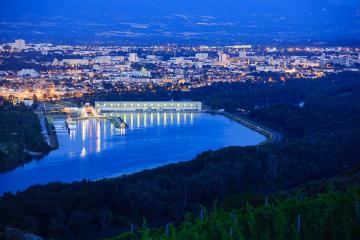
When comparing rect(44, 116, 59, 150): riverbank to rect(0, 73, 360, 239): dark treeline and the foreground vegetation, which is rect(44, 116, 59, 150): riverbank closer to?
rect(0, 73, 360, 239): dark treeline

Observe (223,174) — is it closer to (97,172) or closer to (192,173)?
(192,173)

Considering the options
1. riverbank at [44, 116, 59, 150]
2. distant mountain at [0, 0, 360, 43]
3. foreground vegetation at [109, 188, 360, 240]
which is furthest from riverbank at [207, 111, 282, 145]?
distant mountain at [0, 0, 360, 43]

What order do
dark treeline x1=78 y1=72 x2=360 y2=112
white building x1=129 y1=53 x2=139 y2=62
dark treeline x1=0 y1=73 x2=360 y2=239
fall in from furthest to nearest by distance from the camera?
white building x1=129 y1=53 x2=139 y2=62
dark treeline x1=78 y1=72 x2=360 y2=112
dark treeline x1=0 y1=73 x2=360 y2=239

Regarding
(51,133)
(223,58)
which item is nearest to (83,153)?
(51,133)

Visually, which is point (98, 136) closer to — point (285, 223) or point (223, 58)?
point (285, 223)

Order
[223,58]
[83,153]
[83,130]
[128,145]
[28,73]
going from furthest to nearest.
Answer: [223,58], [28,73], [83,130], [128,145], [83,153]

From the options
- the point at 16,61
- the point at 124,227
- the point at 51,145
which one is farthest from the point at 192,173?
the point at 16,61

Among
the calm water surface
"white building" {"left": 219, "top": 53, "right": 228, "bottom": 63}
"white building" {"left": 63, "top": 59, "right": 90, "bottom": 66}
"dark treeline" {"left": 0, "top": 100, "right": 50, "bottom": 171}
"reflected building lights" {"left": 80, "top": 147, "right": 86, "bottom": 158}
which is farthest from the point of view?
"white building" {"left": 219, "top": 53, "right": 228, "bottom": 63}

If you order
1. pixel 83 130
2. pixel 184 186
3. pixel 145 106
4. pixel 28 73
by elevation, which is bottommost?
pixel 184 186
